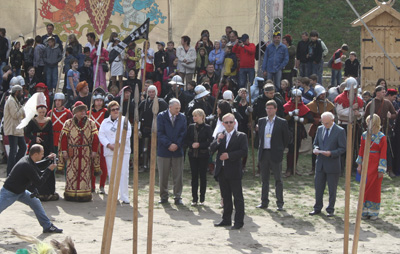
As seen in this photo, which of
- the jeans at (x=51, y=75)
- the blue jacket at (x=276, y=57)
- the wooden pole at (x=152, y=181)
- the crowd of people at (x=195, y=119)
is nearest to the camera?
the wooden pole at (x=152, y=181)

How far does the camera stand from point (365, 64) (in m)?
22.5

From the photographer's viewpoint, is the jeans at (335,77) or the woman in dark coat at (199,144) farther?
the jeans at (335,77)

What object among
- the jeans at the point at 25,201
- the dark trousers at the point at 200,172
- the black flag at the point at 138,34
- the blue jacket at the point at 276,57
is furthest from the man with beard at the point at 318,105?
the jeans at the point at 25,201

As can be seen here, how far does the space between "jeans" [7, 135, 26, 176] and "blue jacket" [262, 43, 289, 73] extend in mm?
7037

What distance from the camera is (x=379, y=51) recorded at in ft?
73.4

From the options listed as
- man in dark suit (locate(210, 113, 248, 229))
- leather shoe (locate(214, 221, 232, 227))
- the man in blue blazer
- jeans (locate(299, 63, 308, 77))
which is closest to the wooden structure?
jeans (locate(299, 63, 308, 77))

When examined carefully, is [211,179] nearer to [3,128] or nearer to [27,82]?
[3,128]

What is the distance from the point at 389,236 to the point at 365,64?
1197cm

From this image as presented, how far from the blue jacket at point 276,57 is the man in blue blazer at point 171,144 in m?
6.43

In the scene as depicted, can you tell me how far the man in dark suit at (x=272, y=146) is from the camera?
13.0 metres

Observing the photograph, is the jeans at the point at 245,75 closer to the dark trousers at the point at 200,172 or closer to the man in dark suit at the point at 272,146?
the man in dark suit at the point at 272,146

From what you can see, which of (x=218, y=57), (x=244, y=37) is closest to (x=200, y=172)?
(x=218, y=57)

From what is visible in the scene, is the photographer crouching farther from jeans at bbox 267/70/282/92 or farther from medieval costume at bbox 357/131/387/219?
jeans at bbox 267/70/282/92

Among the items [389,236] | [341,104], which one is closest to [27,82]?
[341,104]
